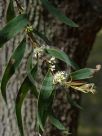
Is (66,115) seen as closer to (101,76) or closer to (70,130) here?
(70,130)

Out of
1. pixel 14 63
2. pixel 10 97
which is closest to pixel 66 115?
pixel 10 97

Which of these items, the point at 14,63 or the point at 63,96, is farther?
the point at 63,96

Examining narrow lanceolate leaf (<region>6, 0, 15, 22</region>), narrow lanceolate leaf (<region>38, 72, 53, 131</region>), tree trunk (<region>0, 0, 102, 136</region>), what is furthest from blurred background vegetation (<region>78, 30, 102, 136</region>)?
narrow lanceolate leaf (<region>38, 72, 53, 131</region>)

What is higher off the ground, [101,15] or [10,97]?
[101,15]

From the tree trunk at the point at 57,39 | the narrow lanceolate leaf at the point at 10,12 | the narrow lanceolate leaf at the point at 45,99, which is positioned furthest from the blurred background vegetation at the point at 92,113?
the narrow lanceolate leaf at the point at 45,99

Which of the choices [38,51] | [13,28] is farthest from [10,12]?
[38,51]

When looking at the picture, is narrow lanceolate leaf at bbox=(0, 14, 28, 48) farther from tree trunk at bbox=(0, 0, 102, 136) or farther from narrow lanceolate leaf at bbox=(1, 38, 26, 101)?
tree trunk at bbox=(0, 0, 102, 136)
